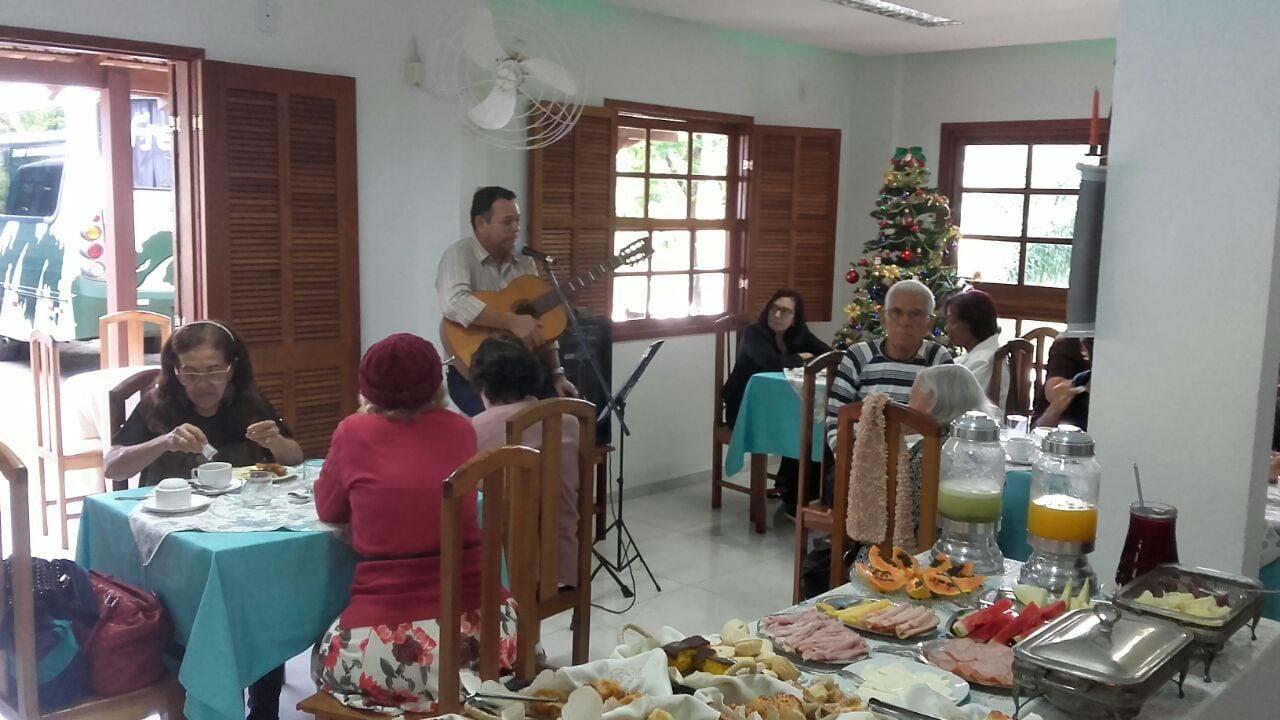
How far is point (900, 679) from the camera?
161cm

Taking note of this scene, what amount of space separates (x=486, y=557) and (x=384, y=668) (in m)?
0.38

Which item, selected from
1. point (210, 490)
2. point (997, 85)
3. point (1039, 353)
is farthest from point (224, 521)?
point (997, 85)

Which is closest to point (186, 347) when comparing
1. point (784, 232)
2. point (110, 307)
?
point (110, 307)

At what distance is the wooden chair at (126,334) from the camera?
173 inches

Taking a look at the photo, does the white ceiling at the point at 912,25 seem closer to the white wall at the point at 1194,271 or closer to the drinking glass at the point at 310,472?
the white wall at the point at 1194,271

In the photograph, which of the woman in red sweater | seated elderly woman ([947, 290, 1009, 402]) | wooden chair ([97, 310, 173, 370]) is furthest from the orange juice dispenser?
wooden chair ([97, 310, 173, 370])

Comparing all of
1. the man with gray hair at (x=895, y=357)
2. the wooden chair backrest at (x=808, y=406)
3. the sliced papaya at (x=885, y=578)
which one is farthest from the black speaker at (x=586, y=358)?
the sliced papaya at (x=885, y=578)

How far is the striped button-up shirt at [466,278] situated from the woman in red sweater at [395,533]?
5.85 feet

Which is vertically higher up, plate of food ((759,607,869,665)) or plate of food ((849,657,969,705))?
plate of food ((759,607,869,665))

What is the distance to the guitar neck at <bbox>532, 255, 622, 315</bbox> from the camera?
442 centimetres

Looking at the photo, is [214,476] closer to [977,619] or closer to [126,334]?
[977,619]

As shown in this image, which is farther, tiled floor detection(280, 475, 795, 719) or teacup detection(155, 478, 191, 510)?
tiled floor detection(280, 475, 795, 719)

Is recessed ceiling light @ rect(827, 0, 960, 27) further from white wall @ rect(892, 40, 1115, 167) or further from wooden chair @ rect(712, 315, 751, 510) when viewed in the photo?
wooden chair @ rect(712, 315, 751, 510)

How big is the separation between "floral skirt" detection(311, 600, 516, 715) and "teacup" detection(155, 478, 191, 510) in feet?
1.82
